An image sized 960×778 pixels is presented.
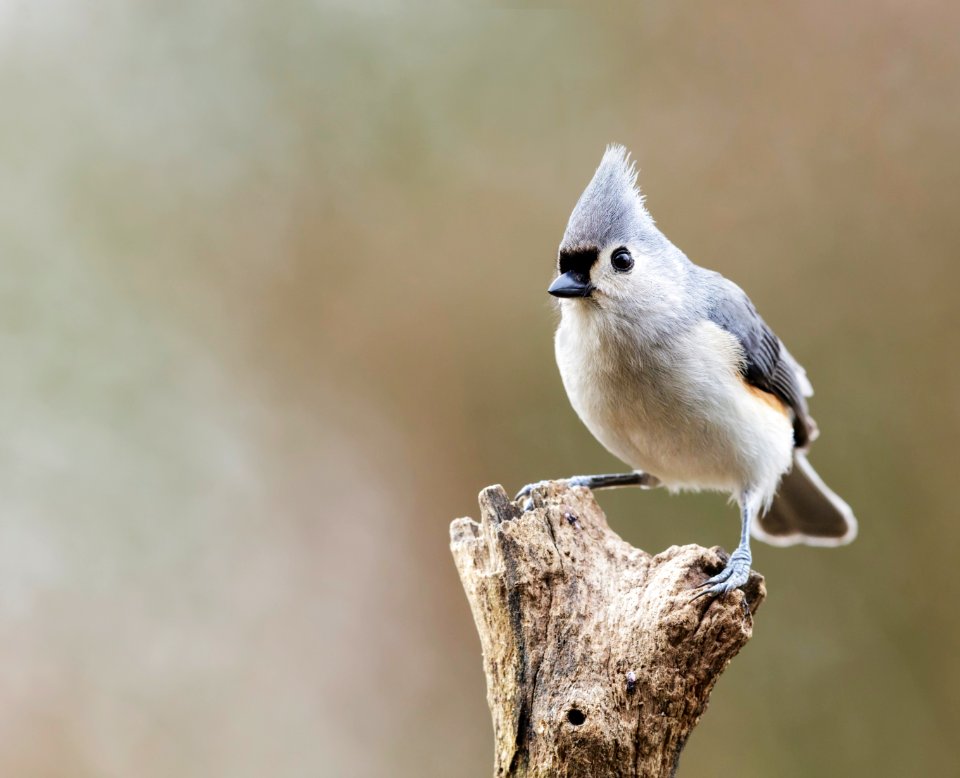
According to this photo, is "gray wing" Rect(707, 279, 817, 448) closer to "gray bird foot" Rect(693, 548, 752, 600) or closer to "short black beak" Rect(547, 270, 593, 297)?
"short black beak" Rect(547, 270, 593, 297)

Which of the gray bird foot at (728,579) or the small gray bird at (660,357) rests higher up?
the small gray bird at (660,357)

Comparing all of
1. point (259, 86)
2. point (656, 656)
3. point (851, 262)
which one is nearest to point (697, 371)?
point (656, 656)

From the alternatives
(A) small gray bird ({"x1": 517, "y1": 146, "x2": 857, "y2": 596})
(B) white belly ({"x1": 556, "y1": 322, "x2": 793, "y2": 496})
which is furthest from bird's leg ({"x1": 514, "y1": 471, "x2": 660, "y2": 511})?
(B) white belly ({"x1": 556, "y1": 322, "x2": 793, "y2": 496})

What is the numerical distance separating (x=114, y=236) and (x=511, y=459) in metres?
1.85

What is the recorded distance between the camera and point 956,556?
12.3 feet

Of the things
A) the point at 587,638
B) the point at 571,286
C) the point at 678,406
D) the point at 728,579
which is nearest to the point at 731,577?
the point at 728,579

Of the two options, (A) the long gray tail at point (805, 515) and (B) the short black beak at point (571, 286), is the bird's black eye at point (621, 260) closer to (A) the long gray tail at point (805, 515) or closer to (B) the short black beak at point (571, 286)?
(B) the short black beak at point (571, 286)

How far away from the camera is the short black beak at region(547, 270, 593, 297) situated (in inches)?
91.2

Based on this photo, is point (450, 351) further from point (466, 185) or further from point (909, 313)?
point (909, 313)

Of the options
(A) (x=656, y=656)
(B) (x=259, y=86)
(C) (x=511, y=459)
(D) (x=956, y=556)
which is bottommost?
(A) (x=656, y=656)

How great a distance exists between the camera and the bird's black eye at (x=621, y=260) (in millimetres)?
2400

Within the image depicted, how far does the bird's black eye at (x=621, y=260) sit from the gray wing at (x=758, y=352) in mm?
339

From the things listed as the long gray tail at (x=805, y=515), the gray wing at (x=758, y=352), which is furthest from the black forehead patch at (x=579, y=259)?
the long gray tail at (x=805, y=515)

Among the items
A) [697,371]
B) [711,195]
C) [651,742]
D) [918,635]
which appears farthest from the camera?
[711,195]
